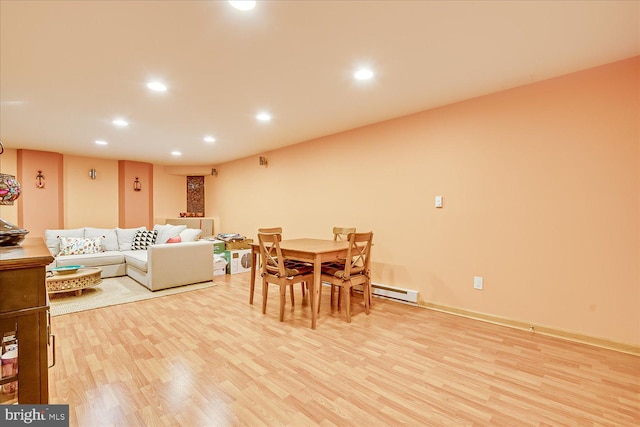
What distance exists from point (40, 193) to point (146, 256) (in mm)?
2900

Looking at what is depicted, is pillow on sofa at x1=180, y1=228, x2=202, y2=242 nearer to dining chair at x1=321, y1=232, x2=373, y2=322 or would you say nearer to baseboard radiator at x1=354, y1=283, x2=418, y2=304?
dining chair at x1=321, y1=232, x2=373, y2=322

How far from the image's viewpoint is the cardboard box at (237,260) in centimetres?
520

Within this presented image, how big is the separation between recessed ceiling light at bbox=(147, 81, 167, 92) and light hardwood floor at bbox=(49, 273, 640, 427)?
2.28 m

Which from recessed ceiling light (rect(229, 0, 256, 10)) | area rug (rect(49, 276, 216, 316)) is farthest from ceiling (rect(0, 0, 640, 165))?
area rug (rect(49, 276, 216, 316))

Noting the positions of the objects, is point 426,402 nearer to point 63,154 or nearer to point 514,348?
point 514,348

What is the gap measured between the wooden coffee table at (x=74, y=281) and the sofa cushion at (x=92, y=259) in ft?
2.24

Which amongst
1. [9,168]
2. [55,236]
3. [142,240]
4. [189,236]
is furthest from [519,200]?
[9,168]

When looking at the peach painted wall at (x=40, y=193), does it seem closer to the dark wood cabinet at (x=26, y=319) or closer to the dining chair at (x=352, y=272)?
the dining chair at (x=352, y=272)

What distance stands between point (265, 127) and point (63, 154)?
15.7ft

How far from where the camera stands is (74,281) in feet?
12.1

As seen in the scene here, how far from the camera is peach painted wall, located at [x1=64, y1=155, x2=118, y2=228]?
19.9 ft

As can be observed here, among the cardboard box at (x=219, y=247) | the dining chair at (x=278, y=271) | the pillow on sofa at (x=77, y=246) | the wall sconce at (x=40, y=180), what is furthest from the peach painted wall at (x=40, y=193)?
the dining chair at (x=278, y=271)

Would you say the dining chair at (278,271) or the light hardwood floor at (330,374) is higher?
the dining chair at (278,271)

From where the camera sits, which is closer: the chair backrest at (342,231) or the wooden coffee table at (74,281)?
the wooden coffee table at (74,281)
